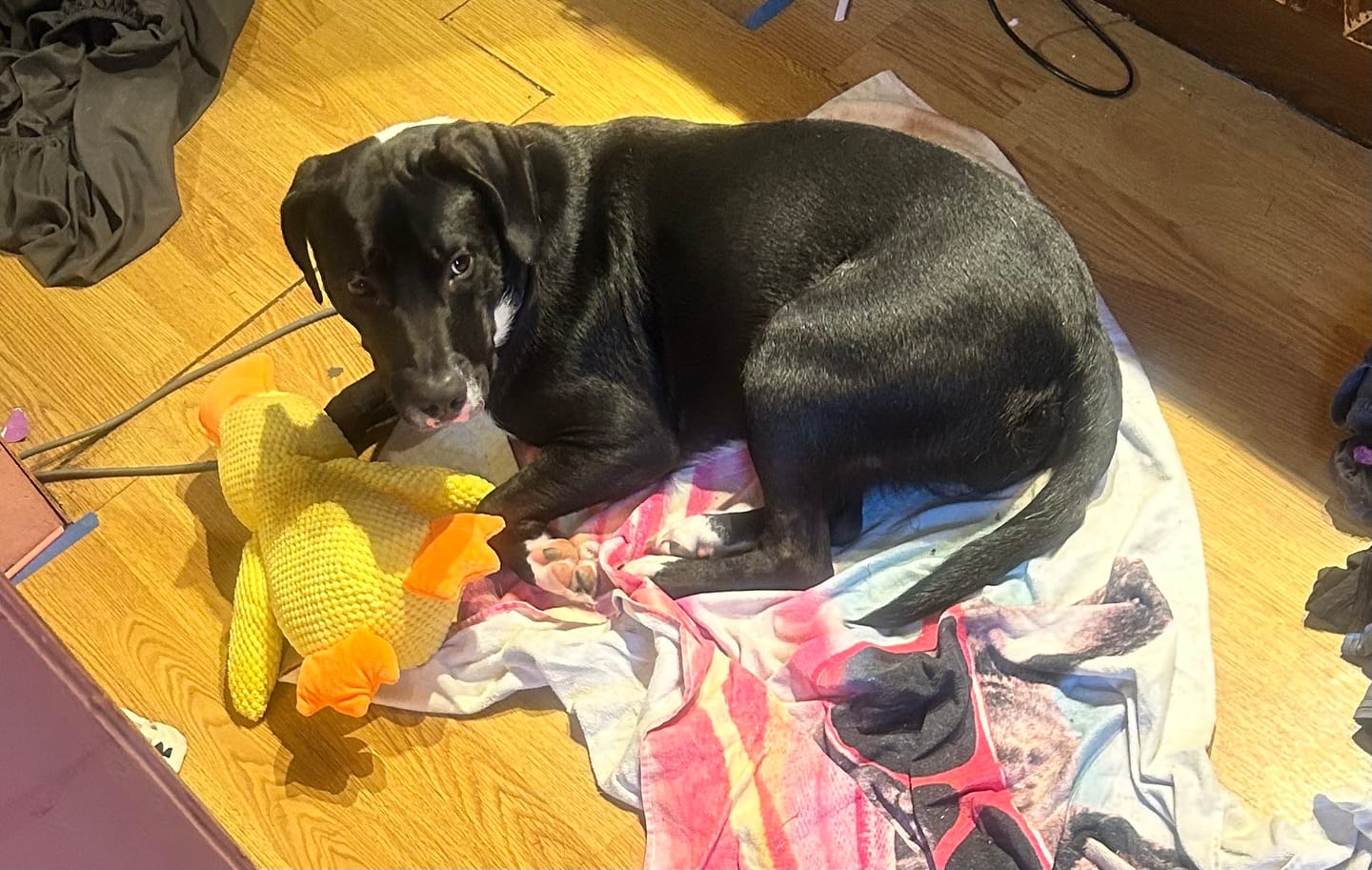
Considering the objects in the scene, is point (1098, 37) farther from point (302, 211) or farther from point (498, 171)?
point (302, 211)

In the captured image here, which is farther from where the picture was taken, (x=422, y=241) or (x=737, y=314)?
(x=737, y=314)

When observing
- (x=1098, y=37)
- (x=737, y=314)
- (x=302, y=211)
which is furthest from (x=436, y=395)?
(x=1098, y=37)

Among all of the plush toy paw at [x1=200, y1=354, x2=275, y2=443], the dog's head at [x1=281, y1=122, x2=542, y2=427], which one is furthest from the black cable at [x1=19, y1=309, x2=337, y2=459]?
the dog's head at [x1=281, y1=122, x2=542, y2=427]

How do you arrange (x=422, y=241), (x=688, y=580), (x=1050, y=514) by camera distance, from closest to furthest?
(x=422, y=241) → (x=1050, y=514) → (x=688, y=580)

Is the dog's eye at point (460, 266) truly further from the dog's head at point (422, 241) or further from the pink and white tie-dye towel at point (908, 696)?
the pink and white tie-dye towel at point (908, 696)

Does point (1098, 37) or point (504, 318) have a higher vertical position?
point (504, 318)

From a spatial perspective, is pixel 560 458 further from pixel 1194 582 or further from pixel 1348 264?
pixel 1348 264

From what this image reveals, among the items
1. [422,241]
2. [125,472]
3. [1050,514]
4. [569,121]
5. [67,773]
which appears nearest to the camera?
[67,773]

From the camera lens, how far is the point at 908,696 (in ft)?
5.67

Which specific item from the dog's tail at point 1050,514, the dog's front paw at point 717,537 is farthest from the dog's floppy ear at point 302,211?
the dog's tail at point 1050,514

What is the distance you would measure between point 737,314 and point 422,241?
487mm

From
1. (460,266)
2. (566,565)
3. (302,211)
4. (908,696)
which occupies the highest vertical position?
(302,211)

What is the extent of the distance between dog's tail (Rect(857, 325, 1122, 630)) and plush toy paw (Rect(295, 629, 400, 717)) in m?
0.71

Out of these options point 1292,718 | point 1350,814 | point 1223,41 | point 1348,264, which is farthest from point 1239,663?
point 1223,41
